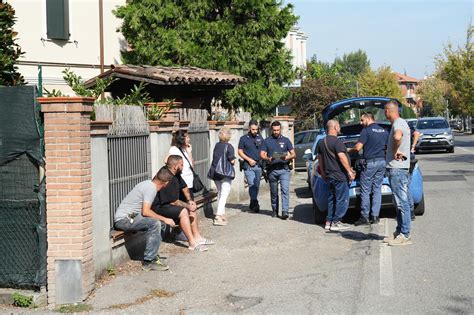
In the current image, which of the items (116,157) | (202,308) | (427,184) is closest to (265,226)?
(116,157)

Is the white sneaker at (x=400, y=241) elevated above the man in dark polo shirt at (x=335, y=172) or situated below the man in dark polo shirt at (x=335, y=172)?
below

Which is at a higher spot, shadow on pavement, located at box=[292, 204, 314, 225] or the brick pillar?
the brick pillar

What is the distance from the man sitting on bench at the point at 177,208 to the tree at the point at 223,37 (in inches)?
347

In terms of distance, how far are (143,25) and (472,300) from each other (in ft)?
46.3

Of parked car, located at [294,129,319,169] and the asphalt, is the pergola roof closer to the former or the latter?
the asphalt

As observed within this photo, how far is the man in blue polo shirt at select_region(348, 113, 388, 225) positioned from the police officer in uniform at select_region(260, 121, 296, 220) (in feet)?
5.24

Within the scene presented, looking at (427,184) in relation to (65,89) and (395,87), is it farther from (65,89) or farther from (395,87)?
(395,87)

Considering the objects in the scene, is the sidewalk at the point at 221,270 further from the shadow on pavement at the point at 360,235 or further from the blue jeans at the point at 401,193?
the blue jeans at the point at 401,193

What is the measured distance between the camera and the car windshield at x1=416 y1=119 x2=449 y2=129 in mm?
30600

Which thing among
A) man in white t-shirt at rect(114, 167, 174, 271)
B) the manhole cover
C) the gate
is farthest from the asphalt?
the manhole cover

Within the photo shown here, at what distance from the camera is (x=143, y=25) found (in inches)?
731

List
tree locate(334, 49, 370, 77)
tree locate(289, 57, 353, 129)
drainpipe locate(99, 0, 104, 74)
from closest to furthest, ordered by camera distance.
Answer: drainpipe locate(99, 0, 104, 74) → tree locate(289, 57, 353, 129) → tree locate(334, 49, 370, 77)

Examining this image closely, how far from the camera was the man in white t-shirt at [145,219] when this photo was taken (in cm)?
823

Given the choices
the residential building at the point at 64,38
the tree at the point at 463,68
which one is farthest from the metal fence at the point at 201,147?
the tree at the point at 463,68
